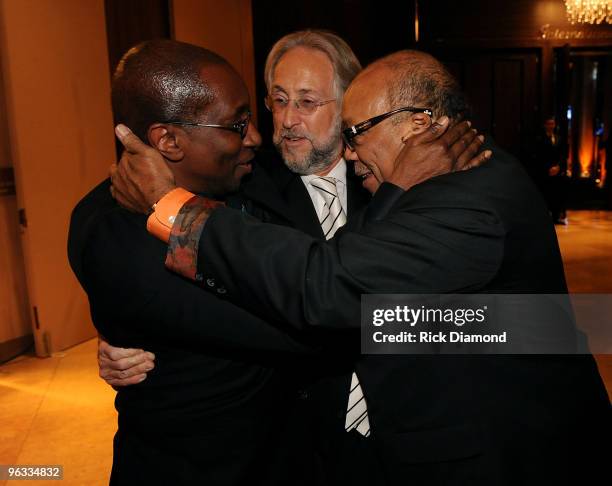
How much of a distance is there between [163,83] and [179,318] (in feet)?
1.66

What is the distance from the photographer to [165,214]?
1157 millimetres

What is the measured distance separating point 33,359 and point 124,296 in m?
4.00

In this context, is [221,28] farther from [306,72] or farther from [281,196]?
[281,196]

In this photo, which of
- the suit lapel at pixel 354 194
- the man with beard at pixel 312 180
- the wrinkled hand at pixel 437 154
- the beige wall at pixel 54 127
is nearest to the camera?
the wrinkled hand at pixel 437 154

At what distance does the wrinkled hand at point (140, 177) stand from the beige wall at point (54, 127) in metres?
3.70

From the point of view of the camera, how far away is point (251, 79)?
7.89 meters

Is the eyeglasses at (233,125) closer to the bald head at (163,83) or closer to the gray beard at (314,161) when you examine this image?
the bald head at (163,83)

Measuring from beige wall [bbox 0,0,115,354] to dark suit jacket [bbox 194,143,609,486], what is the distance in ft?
12.9

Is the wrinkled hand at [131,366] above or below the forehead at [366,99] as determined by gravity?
below

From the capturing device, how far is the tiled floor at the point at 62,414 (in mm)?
3207

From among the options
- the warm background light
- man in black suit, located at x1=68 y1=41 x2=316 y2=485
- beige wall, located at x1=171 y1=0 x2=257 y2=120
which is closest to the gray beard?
man in black suit, located at x1=68 y1=41 x2=316 y2=485

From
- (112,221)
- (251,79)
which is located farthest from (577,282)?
(112,221)

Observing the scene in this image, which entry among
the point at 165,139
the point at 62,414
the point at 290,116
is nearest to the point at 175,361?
the point at 165,139

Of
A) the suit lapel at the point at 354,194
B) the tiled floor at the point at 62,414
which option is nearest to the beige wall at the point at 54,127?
the tiled floor at the point at 62,414
